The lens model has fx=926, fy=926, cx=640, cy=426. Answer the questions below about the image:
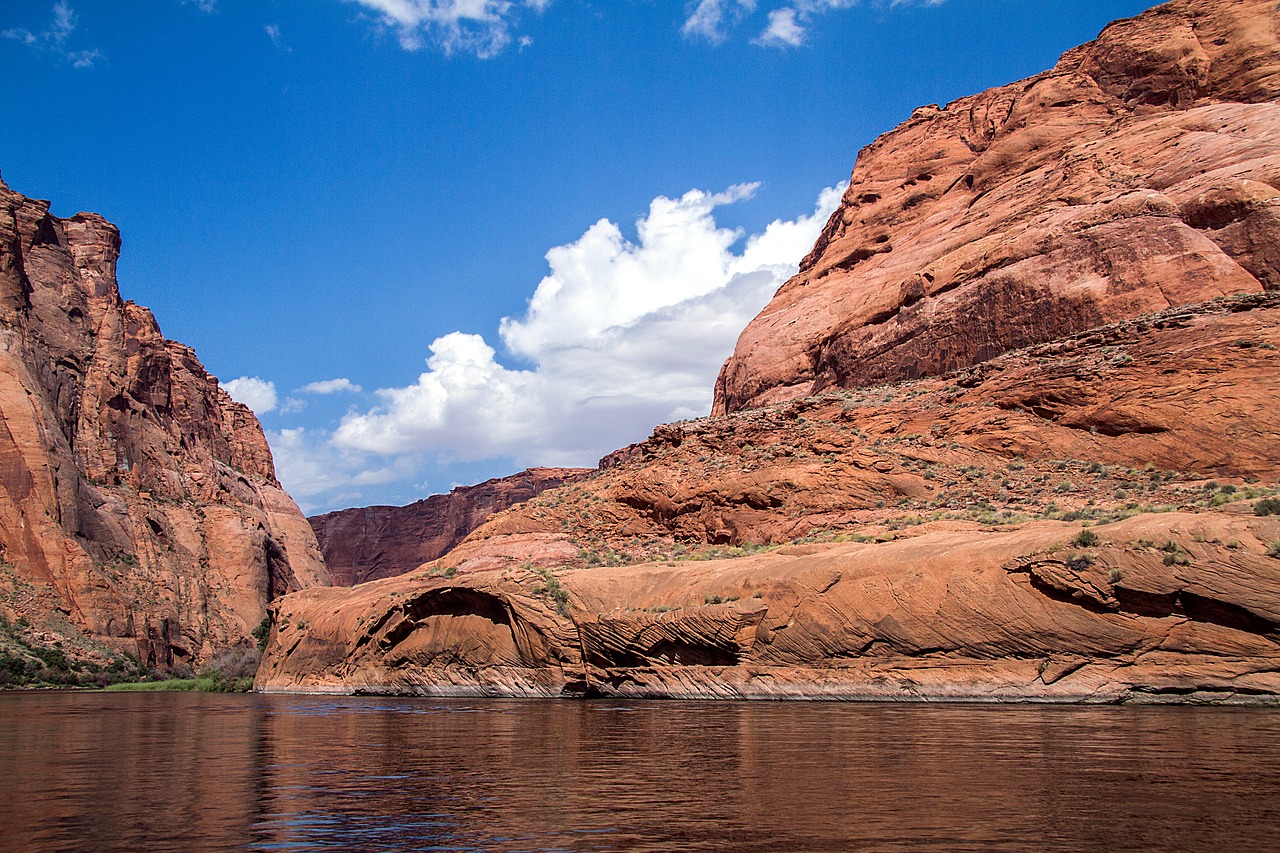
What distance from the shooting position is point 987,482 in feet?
104

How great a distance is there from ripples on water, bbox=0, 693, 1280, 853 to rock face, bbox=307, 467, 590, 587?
137 m

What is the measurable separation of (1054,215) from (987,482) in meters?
15.7

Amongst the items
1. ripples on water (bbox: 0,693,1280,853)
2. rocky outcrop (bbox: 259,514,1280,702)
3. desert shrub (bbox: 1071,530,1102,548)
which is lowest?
ripples on water (bbox: 0,693,1280,853)

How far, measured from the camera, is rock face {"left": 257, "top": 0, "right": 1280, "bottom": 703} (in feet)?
66.2

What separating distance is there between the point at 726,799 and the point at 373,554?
161 meters

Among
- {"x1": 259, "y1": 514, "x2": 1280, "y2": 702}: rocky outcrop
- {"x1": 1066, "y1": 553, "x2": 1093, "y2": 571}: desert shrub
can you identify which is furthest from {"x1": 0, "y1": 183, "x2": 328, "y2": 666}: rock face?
{"x1": 1066, "y1": 553, "x2": 1093, "y2": 571}: desert shrub

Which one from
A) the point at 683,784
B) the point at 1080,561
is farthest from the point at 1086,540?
the point at 683,784

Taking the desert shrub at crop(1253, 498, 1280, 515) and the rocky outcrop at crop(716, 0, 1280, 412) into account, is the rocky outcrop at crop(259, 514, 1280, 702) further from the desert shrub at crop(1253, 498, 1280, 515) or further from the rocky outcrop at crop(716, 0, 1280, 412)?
the rocky outcrop at crop(716, 0, 1280, 412)

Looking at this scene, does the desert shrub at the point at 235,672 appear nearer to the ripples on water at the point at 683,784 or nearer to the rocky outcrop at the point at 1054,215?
the ripples on water at the point at 683,784

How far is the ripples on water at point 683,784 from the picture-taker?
24.6 ft

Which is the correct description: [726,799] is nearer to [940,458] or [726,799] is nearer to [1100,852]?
[1100,852]

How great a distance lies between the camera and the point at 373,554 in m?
162

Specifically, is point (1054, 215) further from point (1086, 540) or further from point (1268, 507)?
point (1086, 540)

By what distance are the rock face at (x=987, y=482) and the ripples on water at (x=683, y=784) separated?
2.74 m
